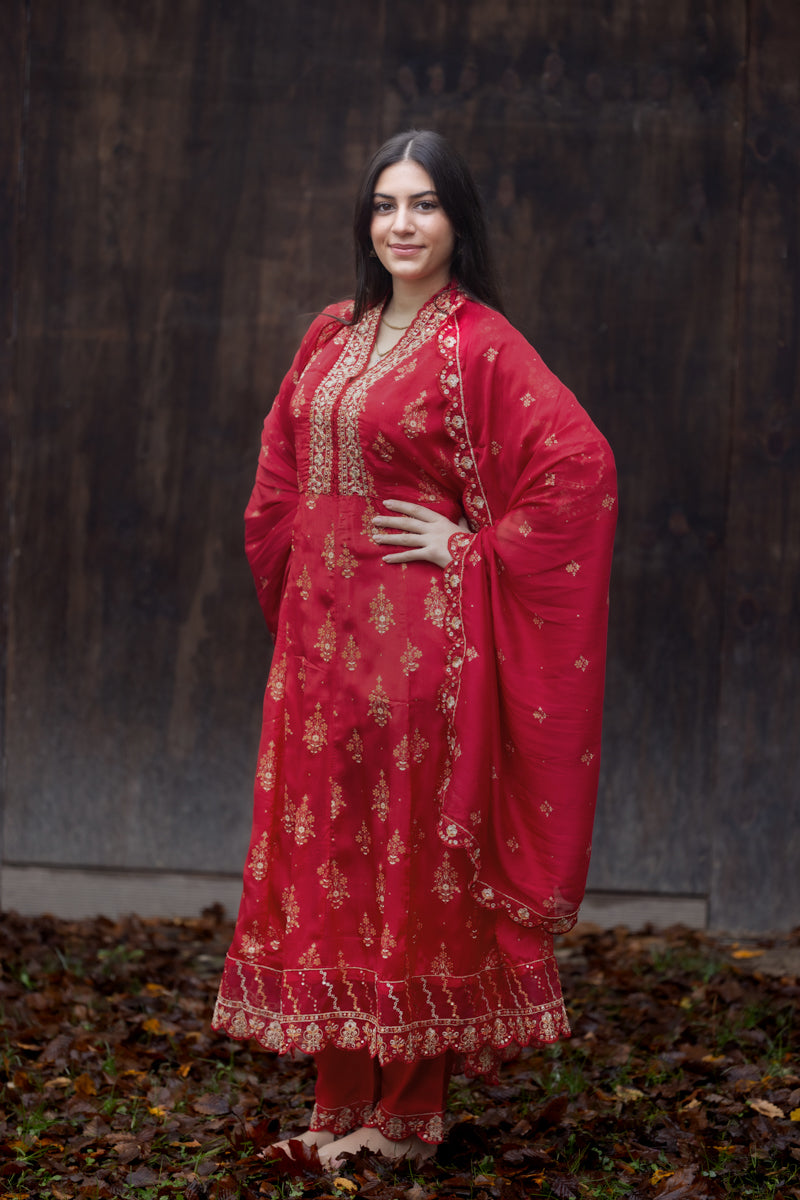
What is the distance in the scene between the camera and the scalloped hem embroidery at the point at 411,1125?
2.42 m

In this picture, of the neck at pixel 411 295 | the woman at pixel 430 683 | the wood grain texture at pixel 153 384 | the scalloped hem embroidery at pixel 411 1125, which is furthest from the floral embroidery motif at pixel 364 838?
the wood grain texture at pixel 153 384

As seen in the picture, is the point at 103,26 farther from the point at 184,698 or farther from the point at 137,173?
the point at 184,698

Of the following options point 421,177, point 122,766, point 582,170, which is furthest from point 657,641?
point 421,177

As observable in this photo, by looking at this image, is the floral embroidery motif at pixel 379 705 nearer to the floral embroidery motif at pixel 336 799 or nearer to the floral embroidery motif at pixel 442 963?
the floral embroidery motif at pixel 336 799

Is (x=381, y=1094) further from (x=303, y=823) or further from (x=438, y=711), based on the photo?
(x=438, y=711)

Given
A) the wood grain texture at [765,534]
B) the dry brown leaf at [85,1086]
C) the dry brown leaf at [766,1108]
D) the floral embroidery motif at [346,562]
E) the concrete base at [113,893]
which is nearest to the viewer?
the floral embroidery motif at [346,562]

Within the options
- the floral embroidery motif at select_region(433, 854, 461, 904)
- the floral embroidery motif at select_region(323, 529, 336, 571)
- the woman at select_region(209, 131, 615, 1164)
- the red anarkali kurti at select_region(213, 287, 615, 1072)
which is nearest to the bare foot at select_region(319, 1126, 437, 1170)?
the woman at select_region(209, 131, 615, 1164)

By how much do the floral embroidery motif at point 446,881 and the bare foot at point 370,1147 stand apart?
1.75ft

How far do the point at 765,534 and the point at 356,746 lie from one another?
7.10ft

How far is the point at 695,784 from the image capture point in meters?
4.09

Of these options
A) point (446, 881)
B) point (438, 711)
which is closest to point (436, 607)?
point (438, 711)

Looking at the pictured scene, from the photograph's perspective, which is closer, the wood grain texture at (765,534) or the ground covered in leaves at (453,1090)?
the ground covered in leaves at (453,1090)

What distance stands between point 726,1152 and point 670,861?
Answer: 1.63 metres

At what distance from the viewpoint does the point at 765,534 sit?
13.1 feet
